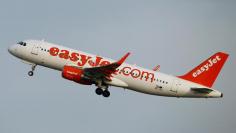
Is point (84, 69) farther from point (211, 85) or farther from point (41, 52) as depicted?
point (211, 85)

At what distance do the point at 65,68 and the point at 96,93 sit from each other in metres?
4.69

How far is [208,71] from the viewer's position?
64.6m

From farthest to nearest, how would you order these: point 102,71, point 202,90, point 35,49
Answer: point 35,49 → point 102,71 → point 202,90

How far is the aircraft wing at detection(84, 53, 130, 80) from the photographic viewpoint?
60.4m

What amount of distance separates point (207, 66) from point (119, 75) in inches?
398

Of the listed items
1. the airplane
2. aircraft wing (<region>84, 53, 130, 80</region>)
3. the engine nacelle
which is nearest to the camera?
aircraft wing (<region>84, 53, 130, 80</region>)

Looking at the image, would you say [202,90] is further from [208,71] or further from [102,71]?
[102,71]

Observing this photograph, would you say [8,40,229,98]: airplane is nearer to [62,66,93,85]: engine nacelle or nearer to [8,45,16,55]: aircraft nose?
[62,66,93,85]: engine nacelle

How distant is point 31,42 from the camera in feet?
216

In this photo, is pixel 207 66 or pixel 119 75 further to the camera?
pixel 207 66

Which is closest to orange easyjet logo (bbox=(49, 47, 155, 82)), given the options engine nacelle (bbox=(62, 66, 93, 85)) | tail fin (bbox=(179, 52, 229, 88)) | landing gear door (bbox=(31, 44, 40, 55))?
engine nacelle (bbox=(62, 66, 93, 85))

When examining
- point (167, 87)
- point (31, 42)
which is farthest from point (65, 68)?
point (167, 87)

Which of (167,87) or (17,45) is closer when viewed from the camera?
(167,87)

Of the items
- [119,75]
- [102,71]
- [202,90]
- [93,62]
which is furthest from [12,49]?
[202,90]
